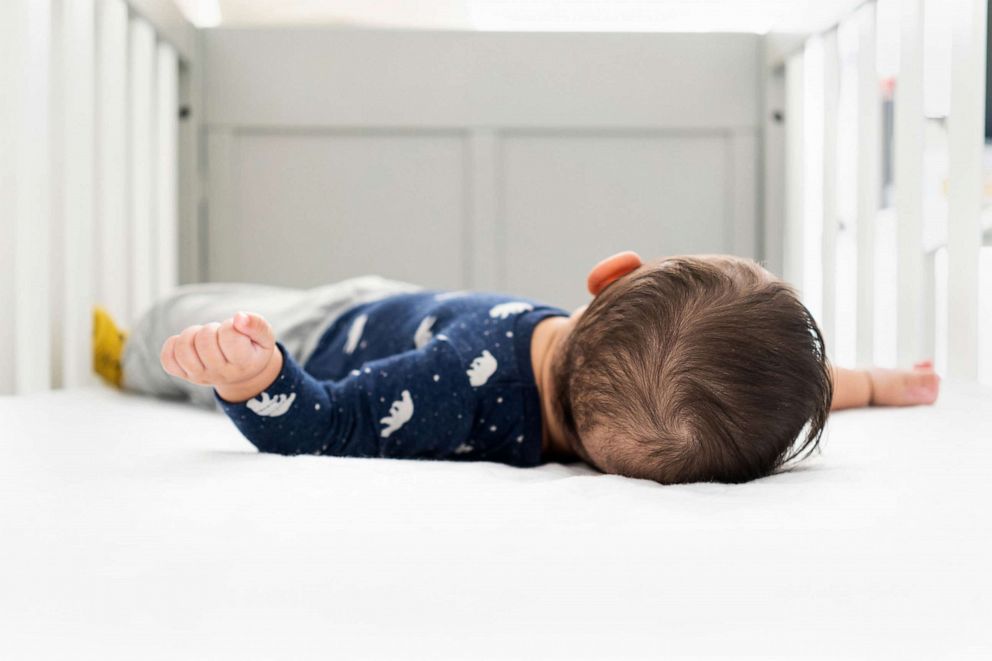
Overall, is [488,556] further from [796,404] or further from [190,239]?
[190,239]

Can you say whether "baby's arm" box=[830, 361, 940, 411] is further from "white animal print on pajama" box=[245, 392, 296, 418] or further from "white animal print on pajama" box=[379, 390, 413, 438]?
"white animal print on pajama" box=[245, 392, 296, 418]

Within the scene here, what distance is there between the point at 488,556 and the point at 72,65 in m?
1.03

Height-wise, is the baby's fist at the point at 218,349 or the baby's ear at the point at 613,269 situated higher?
the baby's ear at the point at 613,269

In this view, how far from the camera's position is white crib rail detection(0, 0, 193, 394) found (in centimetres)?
98

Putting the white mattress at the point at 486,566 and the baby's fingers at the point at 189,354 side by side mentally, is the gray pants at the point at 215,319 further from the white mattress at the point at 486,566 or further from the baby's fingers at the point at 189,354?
the white mattress at the point at 486,566

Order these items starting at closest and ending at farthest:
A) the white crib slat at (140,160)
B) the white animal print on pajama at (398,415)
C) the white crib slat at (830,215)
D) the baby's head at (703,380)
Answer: the baby's head at (703,380) < the white animal print on pajama at (398,415) < the white crib slat at (830,215) < the white crib slat at (140,160)

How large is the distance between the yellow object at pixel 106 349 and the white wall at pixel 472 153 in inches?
18.4

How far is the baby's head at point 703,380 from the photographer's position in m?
0.61

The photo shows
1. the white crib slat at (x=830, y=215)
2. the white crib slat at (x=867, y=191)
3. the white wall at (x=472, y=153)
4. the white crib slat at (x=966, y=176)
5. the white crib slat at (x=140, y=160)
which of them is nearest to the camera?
the white crib slat at (x=966, y=176)

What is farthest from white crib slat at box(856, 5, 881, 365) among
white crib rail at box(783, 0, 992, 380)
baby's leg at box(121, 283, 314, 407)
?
baby's leg at box(121, 283, 314, 407)

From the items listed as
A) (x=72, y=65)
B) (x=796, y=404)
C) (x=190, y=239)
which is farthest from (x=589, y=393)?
(x=190, y=239)

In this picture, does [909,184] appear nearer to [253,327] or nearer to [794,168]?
[794,168]

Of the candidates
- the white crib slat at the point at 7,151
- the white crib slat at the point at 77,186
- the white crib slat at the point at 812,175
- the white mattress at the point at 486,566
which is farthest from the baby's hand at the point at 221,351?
the white crib slat at the point at 812,175

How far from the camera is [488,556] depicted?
1.23ft
